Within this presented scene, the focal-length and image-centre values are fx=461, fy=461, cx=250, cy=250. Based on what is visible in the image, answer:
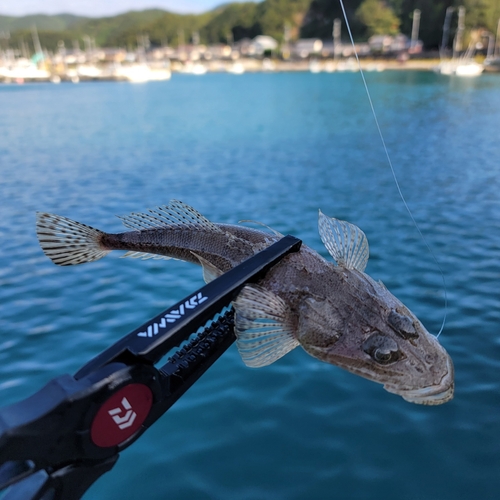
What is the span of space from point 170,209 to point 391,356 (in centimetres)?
219

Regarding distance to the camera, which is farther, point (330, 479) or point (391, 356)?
point (330, 479)

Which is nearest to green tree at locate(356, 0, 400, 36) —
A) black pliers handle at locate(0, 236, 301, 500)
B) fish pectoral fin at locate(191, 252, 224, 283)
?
fish pectoral fin at locate(191, 252, 224, 283)

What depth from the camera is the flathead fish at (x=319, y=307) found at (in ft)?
10.0

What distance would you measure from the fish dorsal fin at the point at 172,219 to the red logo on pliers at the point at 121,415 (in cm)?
193

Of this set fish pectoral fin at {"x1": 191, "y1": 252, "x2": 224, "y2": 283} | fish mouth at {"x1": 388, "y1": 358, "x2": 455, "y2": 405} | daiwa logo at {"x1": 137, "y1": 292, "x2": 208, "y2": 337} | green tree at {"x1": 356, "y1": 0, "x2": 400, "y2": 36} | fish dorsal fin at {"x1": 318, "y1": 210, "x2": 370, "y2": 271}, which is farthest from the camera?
green tree at {"x1": 356, "y1": 0, "x2": 400, "y2": 36}

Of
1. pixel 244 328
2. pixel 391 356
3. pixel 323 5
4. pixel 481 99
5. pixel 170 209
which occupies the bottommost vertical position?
pixel 481 99

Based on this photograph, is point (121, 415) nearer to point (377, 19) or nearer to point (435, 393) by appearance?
point (435, 393)

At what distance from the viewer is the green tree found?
14888 centimetres

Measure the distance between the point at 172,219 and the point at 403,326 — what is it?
212 cm

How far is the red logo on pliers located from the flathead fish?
938 mm

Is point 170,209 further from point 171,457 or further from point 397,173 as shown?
point 397,173

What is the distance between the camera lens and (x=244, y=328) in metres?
3.07

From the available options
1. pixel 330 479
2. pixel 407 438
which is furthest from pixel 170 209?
pixel 407 438

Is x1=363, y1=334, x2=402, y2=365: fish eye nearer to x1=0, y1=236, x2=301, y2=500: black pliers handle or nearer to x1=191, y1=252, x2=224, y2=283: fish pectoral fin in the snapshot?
x1=0, y1=236, x2=301, y2=500: black pliers handle
